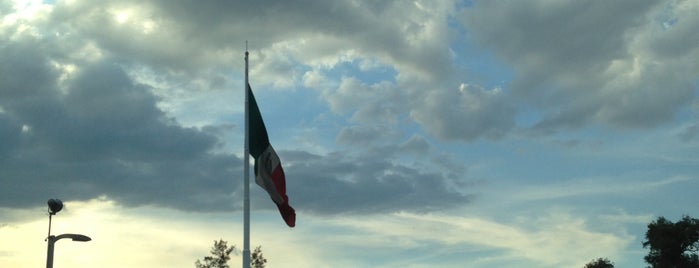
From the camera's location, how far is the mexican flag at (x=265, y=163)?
25.4 metres

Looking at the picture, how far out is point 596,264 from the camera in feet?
370

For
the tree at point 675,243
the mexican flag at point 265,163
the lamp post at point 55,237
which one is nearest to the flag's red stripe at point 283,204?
the mexican flag at point 265,163

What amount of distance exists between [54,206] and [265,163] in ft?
25.1

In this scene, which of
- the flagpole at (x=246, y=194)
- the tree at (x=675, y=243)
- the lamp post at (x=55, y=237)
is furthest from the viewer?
the tree at (x=675, y=243)

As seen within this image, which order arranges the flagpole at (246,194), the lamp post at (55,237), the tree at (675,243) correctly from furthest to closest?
the tree at (675,243) < the lamp post at (55,237) < the flagpole at (246,194)

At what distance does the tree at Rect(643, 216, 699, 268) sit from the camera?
291ft

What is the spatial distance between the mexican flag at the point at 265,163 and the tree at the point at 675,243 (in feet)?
244

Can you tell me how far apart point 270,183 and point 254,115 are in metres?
2.29

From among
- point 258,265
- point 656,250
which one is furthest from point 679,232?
point 258,265

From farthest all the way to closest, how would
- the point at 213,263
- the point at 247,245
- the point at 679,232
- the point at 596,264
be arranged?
the point at 596,264 → the point at 679,232 → the point at 213,263 → the point at 247,245

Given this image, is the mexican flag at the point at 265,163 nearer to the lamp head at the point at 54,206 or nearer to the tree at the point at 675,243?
the lamp head at the point at 54,206

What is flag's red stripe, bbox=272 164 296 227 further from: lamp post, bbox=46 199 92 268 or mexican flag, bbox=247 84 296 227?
lamp post, bbox=46 199 92 268

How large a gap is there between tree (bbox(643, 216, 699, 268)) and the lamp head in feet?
255

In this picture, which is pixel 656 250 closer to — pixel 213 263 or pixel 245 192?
pixel 213 263
